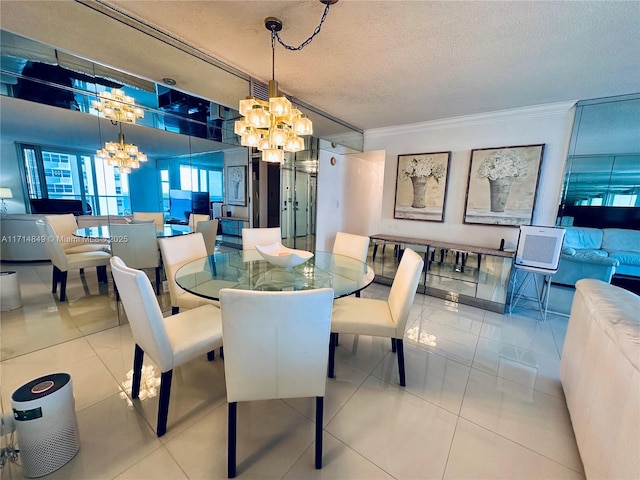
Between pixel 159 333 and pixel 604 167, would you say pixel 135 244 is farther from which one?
pixel 604 167

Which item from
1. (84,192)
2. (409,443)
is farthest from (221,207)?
(409,443)

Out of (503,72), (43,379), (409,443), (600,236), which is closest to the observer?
(43,379)

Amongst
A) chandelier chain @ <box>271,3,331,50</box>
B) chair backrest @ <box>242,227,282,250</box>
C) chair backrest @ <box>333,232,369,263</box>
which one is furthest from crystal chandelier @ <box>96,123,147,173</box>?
chair backrest @ <box>333,232,369,263</box>

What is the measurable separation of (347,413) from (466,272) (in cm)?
272

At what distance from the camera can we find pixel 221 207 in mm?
3549

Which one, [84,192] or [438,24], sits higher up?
[438,24]

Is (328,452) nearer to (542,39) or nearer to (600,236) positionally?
(542,39)

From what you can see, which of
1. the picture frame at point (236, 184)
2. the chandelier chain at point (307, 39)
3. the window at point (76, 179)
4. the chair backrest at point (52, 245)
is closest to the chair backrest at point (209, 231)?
the picture frame at point (236, 184)

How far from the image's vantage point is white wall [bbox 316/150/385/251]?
4.83 meters

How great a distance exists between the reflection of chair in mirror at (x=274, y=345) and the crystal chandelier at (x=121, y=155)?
2221 millimetres

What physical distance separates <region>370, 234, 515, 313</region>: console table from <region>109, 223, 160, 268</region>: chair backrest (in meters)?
3.22

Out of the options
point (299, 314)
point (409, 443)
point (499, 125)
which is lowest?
point (409, 443)

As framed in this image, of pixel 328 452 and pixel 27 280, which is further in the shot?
pixel 27 280

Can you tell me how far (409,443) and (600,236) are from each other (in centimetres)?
359
